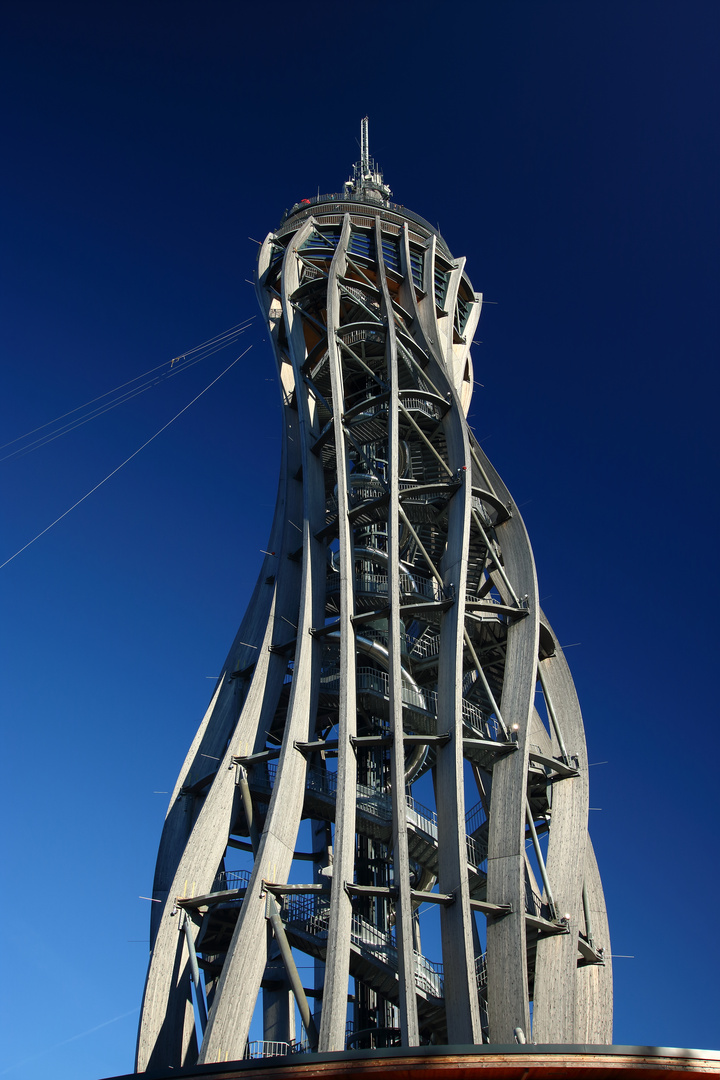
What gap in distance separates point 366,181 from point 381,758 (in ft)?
81.1

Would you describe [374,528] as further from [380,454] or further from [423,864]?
[423,864]

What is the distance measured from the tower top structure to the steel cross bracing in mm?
5905

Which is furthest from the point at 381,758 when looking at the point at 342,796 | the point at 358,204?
the point at 358,204

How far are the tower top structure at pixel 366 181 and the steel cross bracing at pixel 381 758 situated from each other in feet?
19.4

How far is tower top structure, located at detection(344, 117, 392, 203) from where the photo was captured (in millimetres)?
37406

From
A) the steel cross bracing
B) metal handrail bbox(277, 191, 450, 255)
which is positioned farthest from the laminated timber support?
metal handrail bbox(277, 191, 450, 255)

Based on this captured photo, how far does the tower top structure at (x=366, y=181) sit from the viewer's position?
3741cm

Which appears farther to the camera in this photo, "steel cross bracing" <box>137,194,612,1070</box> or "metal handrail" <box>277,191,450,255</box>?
"metal handrail" <box>277,191,450,255</box>

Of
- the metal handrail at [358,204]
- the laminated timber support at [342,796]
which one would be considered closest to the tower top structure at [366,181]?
the metal handrail at [358,204]

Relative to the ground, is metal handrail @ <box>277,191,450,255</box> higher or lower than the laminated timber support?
higher

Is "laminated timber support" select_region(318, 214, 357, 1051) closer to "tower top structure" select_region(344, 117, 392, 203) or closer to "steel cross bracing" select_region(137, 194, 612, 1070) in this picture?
"steel cross bracing" select_region(137, 194, 612, 1070)

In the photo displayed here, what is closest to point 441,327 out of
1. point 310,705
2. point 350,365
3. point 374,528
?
point 350,365

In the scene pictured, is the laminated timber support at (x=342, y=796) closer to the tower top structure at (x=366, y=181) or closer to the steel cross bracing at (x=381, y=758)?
the steel cross bracing at (x=381, y=758)

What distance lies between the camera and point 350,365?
98.2 ft
